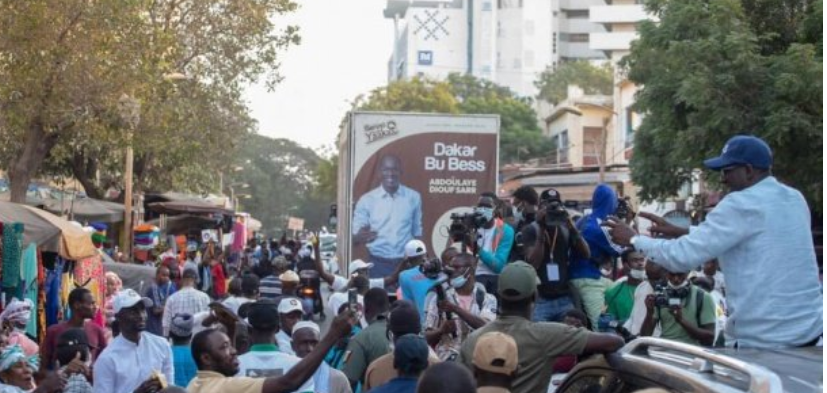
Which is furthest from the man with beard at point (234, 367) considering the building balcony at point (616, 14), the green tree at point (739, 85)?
the building balcony at point (616, 14)

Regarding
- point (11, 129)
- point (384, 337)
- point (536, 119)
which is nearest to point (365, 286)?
point (384, 337)

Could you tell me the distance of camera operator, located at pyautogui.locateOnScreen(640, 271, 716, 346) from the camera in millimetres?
9039

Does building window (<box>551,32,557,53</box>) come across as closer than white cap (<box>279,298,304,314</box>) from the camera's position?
No

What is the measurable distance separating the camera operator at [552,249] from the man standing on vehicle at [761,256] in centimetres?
370

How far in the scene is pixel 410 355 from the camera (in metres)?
6.67

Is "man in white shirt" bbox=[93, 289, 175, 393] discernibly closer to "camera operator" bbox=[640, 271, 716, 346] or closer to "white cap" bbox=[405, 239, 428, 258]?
"camera operator" bbox=[640, 271, 716, 346]

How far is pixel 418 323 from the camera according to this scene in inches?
314

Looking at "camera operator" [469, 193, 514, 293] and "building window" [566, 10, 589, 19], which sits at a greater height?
"building window" [566, 10, 589, 19]

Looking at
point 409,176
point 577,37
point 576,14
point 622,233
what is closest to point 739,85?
point 409,176

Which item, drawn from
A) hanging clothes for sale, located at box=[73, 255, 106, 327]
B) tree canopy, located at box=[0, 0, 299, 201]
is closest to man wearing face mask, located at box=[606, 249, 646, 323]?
hanging clothes for sale, located at box=[73, 255, 106, 327]

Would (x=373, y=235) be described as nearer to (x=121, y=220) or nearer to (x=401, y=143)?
(x=401, y=143)

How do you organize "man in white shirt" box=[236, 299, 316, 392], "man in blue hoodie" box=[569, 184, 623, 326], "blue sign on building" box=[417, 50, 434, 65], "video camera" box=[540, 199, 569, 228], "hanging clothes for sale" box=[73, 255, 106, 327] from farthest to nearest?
"blue sign on building" box=[417, 50, 434, 65]
"hanging clothes for sale" box=[73, 255, 106, 327]
"man in blue hoodie" box=[569, 184, 623, 326]
"video camera" box=[540, 199, 569, 228]
"man in white shirt" box=[236, 299, 316, 392]

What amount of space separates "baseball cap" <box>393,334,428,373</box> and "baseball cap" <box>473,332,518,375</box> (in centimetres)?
100

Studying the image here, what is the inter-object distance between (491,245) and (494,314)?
140 cm
